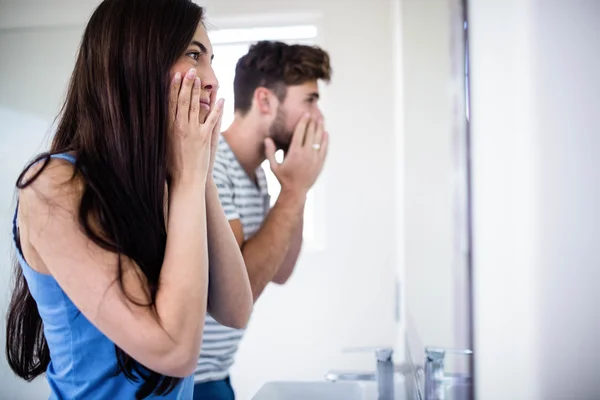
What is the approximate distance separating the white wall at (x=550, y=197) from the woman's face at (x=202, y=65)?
42 cm

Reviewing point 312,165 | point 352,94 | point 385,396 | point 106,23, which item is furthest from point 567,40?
point 352,94

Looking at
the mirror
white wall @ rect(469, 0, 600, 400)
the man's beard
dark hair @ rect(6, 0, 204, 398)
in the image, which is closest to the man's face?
the man's beard

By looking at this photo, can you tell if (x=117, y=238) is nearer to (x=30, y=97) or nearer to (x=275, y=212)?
(x=275, y=212)

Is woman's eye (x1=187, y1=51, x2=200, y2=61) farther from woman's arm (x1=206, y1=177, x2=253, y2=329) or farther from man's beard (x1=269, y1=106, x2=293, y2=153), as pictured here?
man's beard (x1=269, y1=106, x2=293, y2=153)

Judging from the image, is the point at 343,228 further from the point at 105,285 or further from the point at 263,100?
the point at 105,285

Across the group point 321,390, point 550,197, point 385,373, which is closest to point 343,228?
Result: point 321,390

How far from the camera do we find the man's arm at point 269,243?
971 millimetres

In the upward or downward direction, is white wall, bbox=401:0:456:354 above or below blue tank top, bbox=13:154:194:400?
above

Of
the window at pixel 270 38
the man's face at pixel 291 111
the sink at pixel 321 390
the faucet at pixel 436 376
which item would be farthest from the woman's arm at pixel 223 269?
the window at pixel 270 38

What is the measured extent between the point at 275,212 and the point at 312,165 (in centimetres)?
19

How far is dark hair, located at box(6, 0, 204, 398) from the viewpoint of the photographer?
0.57m

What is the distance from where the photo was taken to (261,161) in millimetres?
1195

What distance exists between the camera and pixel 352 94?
5.60ft

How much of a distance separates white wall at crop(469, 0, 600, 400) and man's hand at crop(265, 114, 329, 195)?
0.86m
